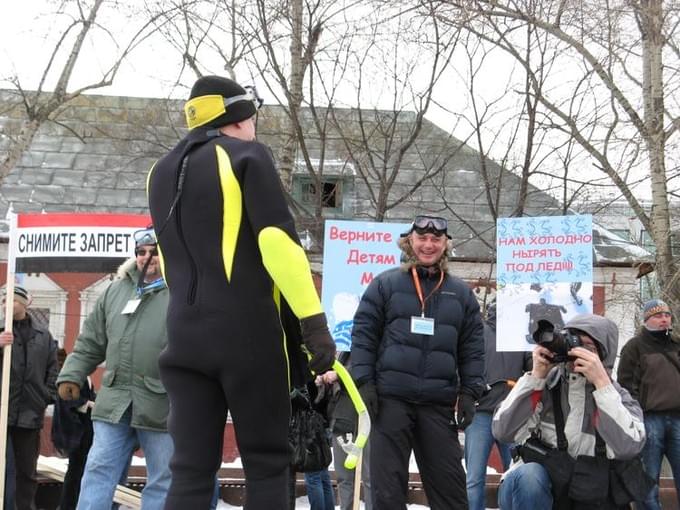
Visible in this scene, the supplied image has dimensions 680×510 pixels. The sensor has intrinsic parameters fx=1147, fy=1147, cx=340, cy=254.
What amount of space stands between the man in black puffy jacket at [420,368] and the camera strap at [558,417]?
83 centimetres

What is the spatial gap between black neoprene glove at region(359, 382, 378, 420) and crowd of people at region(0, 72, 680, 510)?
0.01 meters

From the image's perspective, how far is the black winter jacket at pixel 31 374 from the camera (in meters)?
8.70

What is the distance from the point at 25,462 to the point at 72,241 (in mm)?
1719

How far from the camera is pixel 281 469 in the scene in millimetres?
4121

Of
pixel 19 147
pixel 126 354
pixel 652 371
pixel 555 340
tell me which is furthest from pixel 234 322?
pixel 19 147

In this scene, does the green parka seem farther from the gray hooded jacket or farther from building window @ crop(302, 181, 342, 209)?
building window @ crop(302, 181, 342, 209)

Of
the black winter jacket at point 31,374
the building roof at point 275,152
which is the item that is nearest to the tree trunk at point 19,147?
the building roof at point 275,152

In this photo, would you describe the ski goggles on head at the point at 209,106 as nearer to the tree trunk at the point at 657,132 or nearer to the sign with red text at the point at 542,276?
the sign with red text at the point at 542,276

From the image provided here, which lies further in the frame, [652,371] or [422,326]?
[652,371]

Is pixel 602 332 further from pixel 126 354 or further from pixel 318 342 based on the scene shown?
pixel 126 354

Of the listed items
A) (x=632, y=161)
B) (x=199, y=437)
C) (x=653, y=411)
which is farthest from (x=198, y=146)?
(x=632, y=161)

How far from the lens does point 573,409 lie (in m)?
5.76

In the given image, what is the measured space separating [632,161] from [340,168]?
22.0ft

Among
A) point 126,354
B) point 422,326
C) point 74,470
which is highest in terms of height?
point 422,326
